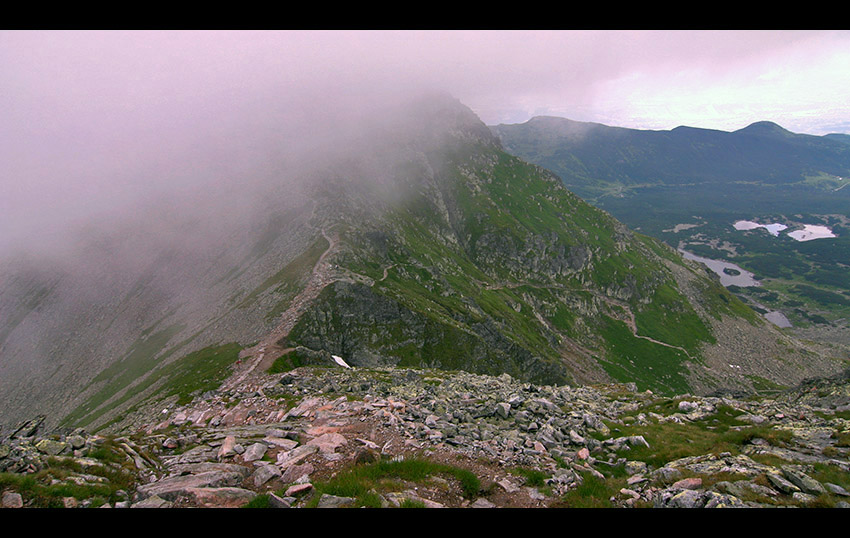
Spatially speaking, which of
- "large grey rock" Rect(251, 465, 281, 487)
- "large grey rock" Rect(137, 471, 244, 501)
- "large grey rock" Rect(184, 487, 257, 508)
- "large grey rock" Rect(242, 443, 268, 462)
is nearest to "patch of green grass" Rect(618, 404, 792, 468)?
"large grey rock" Rect(251, 465, 281, 487)

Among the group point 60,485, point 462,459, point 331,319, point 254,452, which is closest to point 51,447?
point 60,485

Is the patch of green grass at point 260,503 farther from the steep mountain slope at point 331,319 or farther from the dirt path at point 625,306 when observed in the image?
the dirt path at point 625,306

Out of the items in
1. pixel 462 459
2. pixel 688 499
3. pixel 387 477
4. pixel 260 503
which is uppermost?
pixel 260 503

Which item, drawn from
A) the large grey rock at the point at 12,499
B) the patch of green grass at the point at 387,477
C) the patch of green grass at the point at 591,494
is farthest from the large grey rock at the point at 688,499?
the large grey rock at the point at 12,499

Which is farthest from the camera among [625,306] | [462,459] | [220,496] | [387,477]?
[625,306]

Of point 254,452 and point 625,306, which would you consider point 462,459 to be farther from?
point 625,306

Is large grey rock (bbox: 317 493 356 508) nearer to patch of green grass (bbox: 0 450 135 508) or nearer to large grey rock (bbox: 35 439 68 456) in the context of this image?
patch of green grass (bbox: 0 450 135 508)
